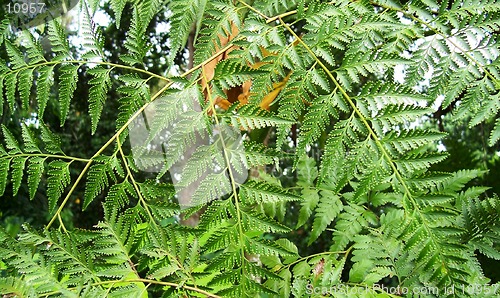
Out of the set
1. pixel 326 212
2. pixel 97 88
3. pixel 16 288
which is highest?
pixel 97 88

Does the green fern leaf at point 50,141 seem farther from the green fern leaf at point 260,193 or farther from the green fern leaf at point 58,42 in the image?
the green fern leaf at point 260,193

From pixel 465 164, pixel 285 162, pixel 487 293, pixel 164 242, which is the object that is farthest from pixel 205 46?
pixel 285 162

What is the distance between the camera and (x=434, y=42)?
1.56 ft

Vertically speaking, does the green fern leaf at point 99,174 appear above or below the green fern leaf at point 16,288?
above

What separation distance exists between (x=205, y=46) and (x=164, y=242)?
0.61 ft

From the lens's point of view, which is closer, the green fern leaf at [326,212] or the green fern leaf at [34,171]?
the green fern leaf at [34,171]

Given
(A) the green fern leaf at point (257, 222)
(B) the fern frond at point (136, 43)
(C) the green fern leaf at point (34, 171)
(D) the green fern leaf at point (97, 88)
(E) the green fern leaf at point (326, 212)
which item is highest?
(B) the fern frond at point (136, 43)

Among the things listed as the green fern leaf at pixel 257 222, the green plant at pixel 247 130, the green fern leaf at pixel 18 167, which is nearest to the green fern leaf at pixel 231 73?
the green plant at pixel 247 130

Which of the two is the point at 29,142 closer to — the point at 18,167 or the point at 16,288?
the point at 18,167

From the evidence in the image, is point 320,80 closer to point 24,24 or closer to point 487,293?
point 487,293

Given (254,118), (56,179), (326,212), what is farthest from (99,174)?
(326,212)

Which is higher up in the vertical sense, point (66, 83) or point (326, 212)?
point (66, 83)

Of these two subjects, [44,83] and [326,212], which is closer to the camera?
[44,83]

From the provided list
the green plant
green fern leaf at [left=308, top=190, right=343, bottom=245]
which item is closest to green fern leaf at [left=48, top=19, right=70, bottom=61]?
the green plant
